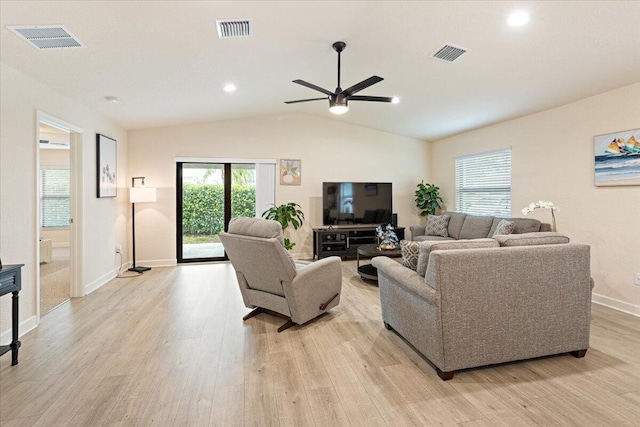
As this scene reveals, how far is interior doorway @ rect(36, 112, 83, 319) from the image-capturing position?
12.5 feet

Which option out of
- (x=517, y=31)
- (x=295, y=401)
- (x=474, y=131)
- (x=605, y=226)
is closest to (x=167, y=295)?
(x=295, y=401)

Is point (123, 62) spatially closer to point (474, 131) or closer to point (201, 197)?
point (201, 197)

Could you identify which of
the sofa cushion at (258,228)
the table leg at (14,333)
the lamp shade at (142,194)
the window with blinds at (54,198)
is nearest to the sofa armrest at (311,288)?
the sofa cushion at (258,228)

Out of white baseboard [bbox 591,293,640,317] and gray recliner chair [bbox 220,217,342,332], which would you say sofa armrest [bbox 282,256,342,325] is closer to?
gray recliner chair [bbox 220,217,342,332]

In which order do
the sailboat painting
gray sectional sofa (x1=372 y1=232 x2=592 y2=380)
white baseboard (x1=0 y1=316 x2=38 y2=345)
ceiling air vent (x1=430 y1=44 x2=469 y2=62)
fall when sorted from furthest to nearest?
the sailboat painting < ceiling air vent (x1=430 y1=44 x2=469 y2=62) < white baseboard (x1=0 y1=316 x2=38 y2=345) < gray sectional sofa (x1=372 y1=232 x2=592 y2=380)

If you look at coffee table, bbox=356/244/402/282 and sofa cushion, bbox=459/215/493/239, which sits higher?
sofa cushion, bbox=459/215/493/239

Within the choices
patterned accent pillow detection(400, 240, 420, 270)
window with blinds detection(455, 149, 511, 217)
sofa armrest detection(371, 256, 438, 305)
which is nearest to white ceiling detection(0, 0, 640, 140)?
window with blinds detection(455, 149, 511, 217)

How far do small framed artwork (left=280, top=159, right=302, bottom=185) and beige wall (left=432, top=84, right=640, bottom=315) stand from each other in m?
3.77

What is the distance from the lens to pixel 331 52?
369cm

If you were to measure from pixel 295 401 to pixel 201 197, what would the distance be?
4.97 m

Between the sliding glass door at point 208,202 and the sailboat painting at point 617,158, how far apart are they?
5345mm

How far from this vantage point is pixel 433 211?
6.82 m

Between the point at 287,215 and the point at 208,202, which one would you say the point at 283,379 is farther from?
the point at 208,202

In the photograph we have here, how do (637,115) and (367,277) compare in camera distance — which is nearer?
(637,115)
